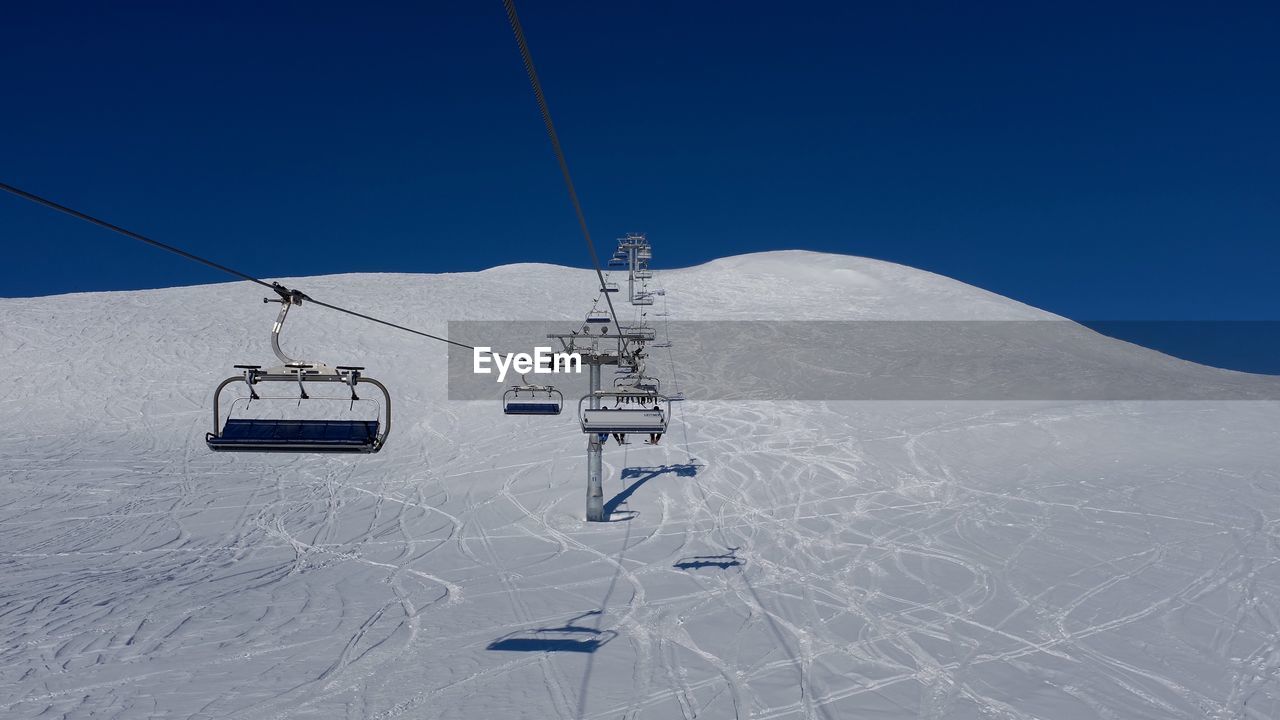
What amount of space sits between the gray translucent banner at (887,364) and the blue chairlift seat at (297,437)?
28534mm

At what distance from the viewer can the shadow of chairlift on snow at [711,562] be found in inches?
628

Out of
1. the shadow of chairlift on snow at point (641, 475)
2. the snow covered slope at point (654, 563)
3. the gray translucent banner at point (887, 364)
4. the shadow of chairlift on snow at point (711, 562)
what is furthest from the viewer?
the gray translucent banner at point (887, 364)

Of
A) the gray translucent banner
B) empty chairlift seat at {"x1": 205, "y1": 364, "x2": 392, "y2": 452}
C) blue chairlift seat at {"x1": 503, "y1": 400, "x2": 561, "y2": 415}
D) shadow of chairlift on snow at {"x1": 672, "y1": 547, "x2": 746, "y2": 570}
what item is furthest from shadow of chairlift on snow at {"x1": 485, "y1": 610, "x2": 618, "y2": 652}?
the gray translucent banner

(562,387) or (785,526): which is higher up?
(562,387)

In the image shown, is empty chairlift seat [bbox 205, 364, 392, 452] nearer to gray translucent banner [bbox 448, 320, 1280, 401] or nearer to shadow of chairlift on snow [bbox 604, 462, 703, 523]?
shadow of chairlift on snow [bbox 604, 462, 703, 523]

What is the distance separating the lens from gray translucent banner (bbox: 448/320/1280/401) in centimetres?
3625

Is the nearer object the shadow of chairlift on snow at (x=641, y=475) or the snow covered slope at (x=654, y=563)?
the snow covered slope at (x=654, y=563)

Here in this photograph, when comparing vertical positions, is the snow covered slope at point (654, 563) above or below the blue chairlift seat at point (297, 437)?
below

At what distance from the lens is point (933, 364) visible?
133ft

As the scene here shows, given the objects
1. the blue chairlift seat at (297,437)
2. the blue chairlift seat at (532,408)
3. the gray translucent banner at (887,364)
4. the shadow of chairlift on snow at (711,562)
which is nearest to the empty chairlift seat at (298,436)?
the blue chairlift seat at (297,437)

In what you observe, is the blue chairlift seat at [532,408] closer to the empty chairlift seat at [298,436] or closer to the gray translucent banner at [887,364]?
the empty chairlift seat at [298,436]

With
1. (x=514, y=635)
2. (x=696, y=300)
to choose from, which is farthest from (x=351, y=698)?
(x=696, y=300)

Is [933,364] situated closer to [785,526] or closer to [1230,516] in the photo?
[1230,516]

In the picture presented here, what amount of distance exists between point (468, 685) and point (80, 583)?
9778 mm
